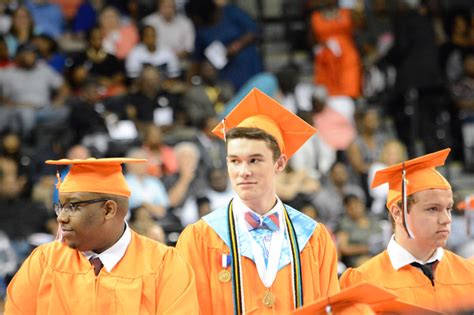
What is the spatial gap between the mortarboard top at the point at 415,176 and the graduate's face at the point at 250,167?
78 cm

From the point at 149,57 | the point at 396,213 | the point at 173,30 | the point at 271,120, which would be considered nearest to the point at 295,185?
the point at 149,57

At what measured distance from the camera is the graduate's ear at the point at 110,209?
239 inches

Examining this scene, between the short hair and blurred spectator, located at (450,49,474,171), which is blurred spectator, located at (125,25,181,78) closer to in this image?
blurred spectator, located at (450,49,474,171)

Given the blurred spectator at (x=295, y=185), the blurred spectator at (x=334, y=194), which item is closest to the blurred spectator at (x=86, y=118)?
the blurred spectator at (x=295, y=185)

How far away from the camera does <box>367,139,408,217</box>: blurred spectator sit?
12.4 meters

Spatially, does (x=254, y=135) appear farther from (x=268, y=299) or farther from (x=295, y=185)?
(x=295, y=185)

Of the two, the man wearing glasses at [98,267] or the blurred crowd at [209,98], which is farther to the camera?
the blurred crowd at [209,98]

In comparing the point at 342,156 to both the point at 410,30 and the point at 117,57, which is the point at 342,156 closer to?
the point at 410,30

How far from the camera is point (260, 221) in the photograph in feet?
21.0

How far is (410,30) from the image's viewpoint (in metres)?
13.6

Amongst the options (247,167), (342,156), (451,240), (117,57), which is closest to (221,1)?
(117,57)

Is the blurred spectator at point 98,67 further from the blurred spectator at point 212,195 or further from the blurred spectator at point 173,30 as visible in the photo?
the blurred spectator at point 212,195

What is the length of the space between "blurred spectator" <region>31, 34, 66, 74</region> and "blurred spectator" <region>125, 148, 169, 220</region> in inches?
81.7

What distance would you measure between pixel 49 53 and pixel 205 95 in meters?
1.87
